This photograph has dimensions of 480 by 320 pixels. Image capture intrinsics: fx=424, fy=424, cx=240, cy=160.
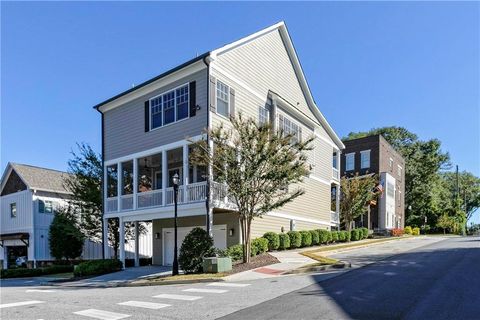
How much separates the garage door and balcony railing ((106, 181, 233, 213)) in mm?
2336

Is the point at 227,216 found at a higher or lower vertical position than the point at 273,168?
lower

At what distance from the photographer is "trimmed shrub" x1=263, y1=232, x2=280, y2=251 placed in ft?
69.9

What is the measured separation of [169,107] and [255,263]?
8.78m

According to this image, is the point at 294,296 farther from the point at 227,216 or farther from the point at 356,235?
the point at 356,235

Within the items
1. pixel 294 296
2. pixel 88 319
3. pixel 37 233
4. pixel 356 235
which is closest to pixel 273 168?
pixel 294 296

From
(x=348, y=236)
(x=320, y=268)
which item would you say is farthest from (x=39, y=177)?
(x=320, y=268)

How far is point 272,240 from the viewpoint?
842 inches

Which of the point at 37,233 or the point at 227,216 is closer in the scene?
the point at 227,216

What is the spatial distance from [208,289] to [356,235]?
21.4 m

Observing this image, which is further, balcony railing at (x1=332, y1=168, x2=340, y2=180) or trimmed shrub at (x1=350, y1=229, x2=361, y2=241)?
balcony railing at (x1=332, y1=168, x2=340, y2=180)

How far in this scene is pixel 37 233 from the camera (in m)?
33.5

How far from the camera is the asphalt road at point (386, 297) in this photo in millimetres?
8203

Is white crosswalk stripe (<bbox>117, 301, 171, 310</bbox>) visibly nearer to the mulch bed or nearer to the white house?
the mulch bed

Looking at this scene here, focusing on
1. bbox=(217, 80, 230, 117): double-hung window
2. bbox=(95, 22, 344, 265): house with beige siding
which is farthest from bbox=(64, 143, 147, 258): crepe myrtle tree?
bbox=(217, 80, 230, 117): double-hung window
